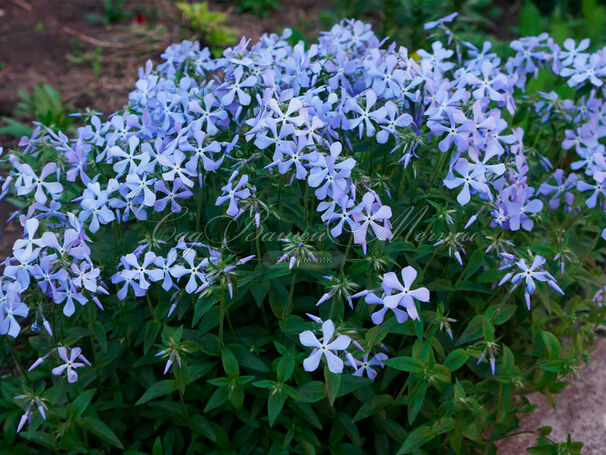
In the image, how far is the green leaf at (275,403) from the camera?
7.02 ft

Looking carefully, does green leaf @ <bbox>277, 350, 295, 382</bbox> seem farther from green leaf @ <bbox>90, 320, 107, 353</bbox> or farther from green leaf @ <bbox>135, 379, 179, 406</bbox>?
green leaf @ <bbox>90, 320, 107, 353</bbox>

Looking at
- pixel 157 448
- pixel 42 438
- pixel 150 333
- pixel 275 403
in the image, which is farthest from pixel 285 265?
pixel 42 438

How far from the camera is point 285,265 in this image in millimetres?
2244

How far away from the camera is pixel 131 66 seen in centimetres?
536

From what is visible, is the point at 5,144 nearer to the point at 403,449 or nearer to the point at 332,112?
the point at 332,112

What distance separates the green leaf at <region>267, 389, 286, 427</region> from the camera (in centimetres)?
214

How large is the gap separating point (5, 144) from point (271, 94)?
9.04 ft

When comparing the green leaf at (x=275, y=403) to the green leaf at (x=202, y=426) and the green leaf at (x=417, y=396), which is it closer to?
the green leaf at (x=202, y=426)

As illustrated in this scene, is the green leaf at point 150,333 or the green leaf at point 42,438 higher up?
the green leaf at point 150,333

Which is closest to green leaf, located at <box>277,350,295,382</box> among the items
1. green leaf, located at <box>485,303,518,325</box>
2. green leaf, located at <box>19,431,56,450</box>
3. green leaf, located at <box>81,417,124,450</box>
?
green leaf, located at <box>81,417,124,450</box>

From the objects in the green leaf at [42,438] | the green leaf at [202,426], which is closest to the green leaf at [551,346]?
the green leaf at [202,426]

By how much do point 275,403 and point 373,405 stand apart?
42 cm

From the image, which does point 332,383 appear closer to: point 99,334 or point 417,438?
point 417,438

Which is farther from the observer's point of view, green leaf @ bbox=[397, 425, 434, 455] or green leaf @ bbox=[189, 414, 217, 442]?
green leaf @ bbox=[189, 414, 217, 442]
